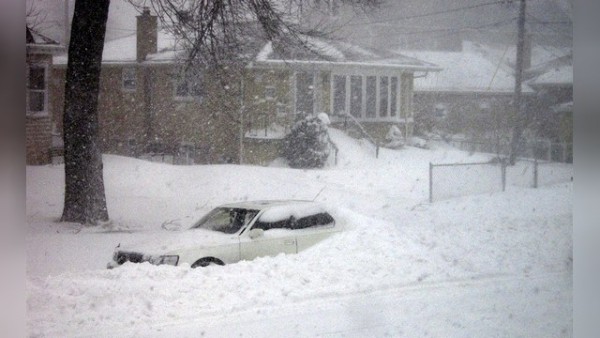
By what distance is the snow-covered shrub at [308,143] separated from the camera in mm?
5684

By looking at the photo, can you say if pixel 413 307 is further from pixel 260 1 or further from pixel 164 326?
pixel 260 1

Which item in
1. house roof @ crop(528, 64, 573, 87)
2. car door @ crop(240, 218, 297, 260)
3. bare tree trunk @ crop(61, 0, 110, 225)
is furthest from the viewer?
house roof @ crop(528, 64, 573, 87)

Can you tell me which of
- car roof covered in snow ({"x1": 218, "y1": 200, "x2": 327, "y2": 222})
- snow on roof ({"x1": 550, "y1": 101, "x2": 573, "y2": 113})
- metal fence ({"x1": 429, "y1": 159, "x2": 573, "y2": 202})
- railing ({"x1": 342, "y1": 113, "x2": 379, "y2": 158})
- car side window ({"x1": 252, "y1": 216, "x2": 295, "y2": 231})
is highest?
snow on roof ({"x1": 550, "y1": 101, "x2": 573, "y2": 113})

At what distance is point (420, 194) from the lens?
6121 millimetres

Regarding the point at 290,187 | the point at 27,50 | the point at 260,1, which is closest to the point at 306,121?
the point at 290,187

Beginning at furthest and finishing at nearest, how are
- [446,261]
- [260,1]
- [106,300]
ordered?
[446,261] → [260,1] → [106,300]

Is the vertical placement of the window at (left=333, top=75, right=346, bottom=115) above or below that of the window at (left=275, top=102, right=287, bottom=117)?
above

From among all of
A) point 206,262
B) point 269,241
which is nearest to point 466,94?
point 269,241

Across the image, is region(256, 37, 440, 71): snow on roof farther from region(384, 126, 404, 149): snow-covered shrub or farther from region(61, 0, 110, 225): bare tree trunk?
region(61, 0, 110, 225): bare tree trunk

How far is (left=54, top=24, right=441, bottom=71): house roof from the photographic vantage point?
210 inches

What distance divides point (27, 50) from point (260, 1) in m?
1.70

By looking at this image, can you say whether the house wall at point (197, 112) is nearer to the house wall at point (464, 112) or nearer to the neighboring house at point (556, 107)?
the house wall at point (464, 112)

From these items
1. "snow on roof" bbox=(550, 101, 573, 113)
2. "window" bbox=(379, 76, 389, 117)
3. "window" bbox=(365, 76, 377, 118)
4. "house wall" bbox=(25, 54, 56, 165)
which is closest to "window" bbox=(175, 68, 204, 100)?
"house wall" bbox=(25, 54, 56, 165)
